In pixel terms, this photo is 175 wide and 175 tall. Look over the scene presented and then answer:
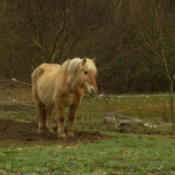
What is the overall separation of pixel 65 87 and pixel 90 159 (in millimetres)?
4075

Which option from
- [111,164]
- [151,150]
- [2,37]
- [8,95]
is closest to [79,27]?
[2,37]

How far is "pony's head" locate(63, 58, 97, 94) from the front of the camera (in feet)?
38.3

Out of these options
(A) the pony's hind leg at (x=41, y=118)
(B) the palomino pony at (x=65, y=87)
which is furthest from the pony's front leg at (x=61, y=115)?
(A) the pony's hind leg at (x=41, y=118)

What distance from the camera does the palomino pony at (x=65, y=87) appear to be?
11852 mm

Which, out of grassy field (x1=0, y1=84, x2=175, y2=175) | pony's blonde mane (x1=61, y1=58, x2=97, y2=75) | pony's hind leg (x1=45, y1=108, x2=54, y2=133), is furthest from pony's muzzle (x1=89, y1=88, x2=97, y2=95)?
pony's hind leg (x1=45, y1=108, x2=54, y2=133)

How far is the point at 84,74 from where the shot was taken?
1188cm

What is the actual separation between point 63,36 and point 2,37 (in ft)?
16.3

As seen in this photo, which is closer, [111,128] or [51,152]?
[51,152]

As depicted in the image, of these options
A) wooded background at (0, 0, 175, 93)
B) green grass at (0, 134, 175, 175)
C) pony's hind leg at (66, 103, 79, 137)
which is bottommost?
green grass at (0, 134, 175, 175)

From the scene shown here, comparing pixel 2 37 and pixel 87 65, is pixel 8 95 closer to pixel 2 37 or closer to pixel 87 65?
pixel 2 37

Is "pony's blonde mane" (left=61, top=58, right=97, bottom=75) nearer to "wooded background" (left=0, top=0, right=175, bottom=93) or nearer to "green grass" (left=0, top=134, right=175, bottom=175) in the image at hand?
"green grass" (left=0, top=134, right=175, bottom=175)

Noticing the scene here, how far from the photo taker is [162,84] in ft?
103

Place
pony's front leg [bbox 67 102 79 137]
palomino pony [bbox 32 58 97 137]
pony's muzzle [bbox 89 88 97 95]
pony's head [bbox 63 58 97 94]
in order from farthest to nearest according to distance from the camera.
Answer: pony's front leg [bbox 67 102 79 137], palomino pony [bbox 32 58 97 137], pony's head [bbox 63 58 97 94], pony's muzzle [bbox 89 88 97 95]

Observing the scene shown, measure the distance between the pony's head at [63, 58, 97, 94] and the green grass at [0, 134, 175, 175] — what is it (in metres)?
1.45
